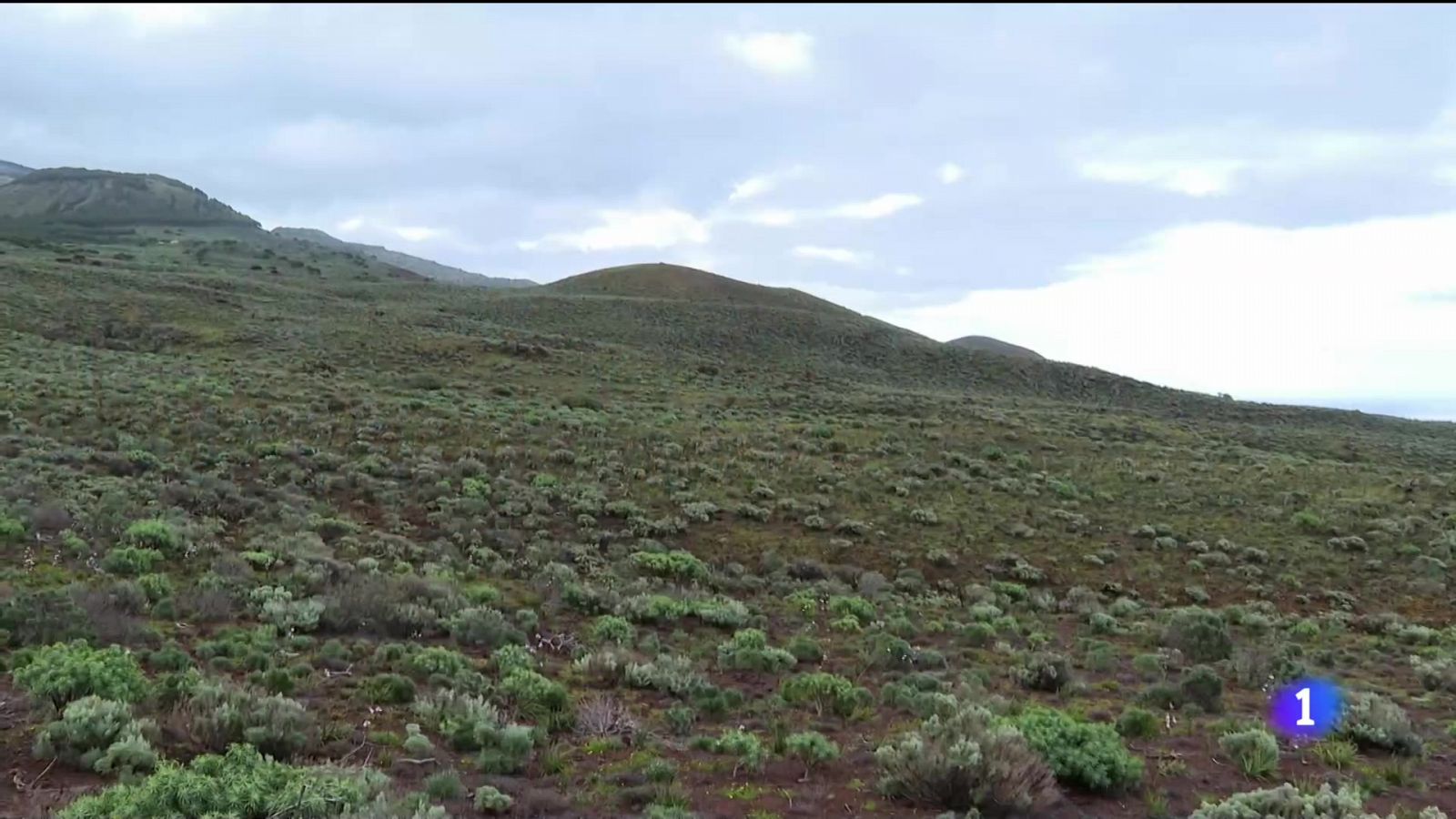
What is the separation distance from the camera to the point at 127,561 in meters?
A: 10.8

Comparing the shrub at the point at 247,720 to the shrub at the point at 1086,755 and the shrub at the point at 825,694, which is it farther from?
the shrub at the point at 1086,755

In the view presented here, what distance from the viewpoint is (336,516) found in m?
15.7

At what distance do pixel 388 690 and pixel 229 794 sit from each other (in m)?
2.66

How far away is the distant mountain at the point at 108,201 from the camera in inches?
5492

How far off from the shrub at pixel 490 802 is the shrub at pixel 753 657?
4409 mm

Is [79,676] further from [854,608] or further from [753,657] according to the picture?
[854,608]

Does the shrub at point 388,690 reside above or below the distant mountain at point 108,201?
below

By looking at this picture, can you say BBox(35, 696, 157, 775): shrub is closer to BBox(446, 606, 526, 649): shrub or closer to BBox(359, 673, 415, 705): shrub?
BBox(359, 673, 415, 705): shrub

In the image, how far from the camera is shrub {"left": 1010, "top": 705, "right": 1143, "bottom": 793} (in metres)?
6.91

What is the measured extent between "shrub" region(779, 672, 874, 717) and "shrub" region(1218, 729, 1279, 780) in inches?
130

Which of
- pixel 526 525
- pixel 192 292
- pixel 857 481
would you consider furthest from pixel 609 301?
pixel 526 525

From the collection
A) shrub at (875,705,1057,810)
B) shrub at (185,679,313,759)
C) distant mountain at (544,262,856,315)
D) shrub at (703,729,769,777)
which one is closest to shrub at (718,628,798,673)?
shrub at (703,729,769,777)

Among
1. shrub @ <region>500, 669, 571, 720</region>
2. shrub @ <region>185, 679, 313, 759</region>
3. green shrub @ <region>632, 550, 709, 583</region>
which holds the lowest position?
green shrub @ <region>632, 550, 709, 583</region>

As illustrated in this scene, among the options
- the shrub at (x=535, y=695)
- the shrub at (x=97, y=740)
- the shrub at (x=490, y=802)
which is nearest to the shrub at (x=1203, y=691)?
the shrub at (x=535, y=695)
